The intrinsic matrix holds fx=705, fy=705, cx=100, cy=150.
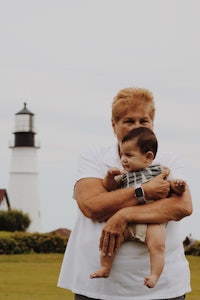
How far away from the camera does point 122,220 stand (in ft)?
11.3

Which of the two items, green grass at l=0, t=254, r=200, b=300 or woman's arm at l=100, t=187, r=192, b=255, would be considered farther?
green grass at l=0, t=254, r=200, b=300

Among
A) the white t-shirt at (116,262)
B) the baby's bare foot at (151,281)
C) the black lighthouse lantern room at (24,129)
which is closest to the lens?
the baby's bare foot at (151,281)

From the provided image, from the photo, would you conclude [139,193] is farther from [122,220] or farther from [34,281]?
[34,281]

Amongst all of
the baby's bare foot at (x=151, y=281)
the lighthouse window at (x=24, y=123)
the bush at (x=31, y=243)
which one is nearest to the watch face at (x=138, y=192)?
the baby's bare foot at (x=151, y=281)

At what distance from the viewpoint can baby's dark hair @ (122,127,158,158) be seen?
137 inches

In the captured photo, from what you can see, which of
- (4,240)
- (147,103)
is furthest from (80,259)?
(4,240)

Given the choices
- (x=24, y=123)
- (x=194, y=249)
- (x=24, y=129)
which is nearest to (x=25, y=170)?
(x=24, y=129)

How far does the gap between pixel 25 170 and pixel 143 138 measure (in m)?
41.6

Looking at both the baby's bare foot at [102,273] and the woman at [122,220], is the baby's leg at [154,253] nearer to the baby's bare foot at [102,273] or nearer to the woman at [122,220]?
the woman at [122,220]

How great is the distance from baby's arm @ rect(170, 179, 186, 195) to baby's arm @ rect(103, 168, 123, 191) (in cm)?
27

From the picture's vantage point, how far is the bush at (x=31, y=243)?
87.8ft

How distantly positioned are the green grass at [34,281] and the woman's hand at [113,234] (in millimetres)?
8920

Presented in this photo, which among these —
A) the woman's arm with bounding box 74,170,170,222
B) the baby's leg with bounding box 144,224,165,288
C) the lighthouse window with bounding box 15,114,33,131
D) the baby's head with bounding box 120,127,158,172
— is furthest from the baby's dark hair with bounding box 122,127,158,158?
the lighthouse window with bounding box 15,114,33,131

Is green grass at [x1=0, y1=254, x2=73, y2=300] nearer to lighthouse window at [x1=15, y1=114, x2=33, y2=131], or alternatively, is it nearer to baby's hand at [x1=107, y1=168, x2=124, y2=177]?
baby's hand at [x1=107, y1=168, x2=124, y2=177]
